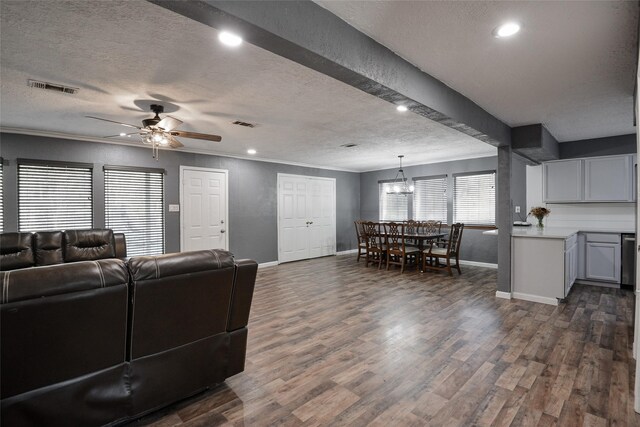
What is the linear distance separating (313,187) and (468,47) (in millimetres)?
5849

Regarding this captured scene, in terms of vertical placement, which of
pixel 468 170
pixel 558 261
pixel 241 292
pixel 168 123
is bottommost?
pixel 558 261

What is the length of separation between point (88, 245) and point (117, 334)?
3.24 meters

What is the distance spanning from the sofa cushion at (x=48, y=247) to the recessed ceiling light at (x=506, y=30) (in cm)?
509

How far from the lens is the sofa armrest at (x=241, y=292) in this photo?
6.87 feet

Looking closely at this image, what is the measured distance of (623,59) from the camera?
2279 millimetres

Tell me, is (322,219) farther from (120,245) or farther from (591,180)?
(591,180)

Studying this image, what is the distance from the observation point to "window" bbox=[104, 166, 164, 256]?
4.98 m

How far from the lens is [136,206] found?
5.20 metres

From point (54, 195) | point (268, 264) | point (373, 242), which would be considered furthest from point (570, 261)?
point (54, 195)

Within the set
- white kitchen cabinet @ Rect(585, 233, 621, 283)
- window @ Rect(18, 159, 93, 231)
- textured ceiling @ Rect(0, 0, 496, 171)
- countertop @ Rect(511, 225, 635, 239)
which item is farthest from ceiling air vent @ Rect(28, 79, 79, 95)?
white kitchen cabinet @ Rect(585, 233, 621, 283)

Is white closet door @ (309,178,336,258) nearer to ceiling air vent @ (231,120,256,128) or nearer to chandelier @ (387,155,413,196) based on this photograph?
chandelier @ (387,155,413,196)

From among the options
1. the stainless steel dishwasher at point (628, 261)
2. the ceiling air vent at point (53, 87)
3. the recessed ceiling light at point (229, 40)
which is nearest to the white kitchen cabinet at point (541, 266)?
the stainless steel dishwasher at point (628, 261)

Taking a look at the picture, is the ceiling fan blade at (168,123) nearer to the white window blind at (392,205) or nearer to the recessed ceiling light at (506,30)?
the recessed ceiling light at (506,30)

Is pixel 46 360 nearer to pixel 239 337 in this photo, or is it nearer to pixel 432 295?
pixel 239 337
